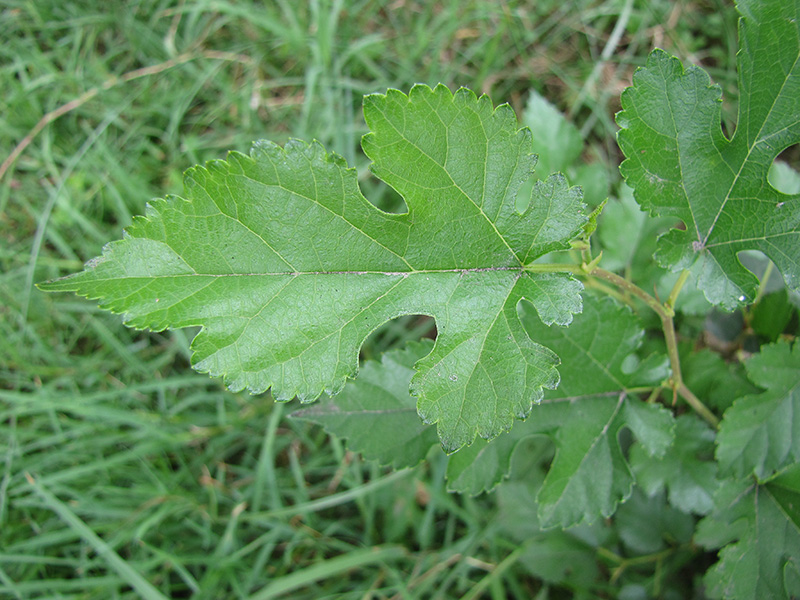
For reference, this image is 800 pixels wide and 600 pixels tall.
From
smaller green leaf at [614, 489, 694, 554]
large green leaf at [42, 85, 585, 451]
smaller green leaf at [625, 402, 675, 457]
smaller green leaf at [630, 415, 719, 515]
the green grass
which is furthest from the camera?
the green grass

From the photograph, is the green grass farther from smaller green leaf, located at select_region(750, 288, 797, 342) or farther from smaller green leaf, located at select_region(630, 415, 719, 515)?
smaller green leaf, located at select_region(750, 288, 797, 342)

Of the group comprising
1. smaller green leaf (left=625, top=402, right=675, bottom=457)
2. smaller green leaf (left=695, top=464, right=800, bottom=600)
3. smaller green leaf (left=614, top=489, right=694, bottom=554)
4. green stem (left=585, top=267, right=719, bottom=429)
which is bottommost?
smaller green leaf (left=614, top=489, right=694, bottom=554)

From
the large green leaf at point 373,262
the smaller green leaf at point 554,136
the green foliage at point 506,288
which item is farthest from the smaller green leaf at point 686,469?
the smaller green leaf at point 554,136

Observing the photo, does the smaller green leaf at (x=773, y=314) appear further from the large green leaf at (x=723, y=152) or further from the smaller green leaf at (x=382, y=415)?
the smaller green leaf at (x=382, y=415)

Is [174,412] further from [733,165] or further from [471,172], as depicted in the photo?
[733,165]

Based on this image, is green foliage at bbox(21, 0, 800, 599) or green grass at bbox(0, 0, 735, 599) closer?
green foliage at bbox(21, 0, 800, 599)

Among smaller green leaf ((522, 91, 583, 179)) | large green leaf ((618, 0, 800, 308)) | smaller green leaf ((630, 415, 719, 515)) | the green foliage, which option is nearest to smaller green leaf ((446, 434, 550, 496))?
the green foliage

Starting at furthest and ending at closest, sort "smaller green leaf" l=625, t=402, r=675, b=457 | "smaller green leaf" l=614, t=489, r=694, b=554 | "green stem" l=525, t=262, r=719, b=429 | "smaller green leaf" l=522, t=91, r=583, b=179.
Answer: "smaller green leaf" l=614, t=489, r=694, b=554 → "smaller green leaf" l=522, t=91, r=583, b=179 → "smaller green leaf" l=625, t=402, r=675, b=457 → "green stem" l=525, t=262, r=719, b=429

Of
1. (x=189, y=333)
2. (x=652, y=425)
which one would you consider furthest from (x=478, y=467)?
(x=189, y=333)

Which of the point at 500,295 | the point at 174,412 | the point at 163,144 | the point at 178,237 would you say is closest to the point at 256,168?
the point at 178,237
